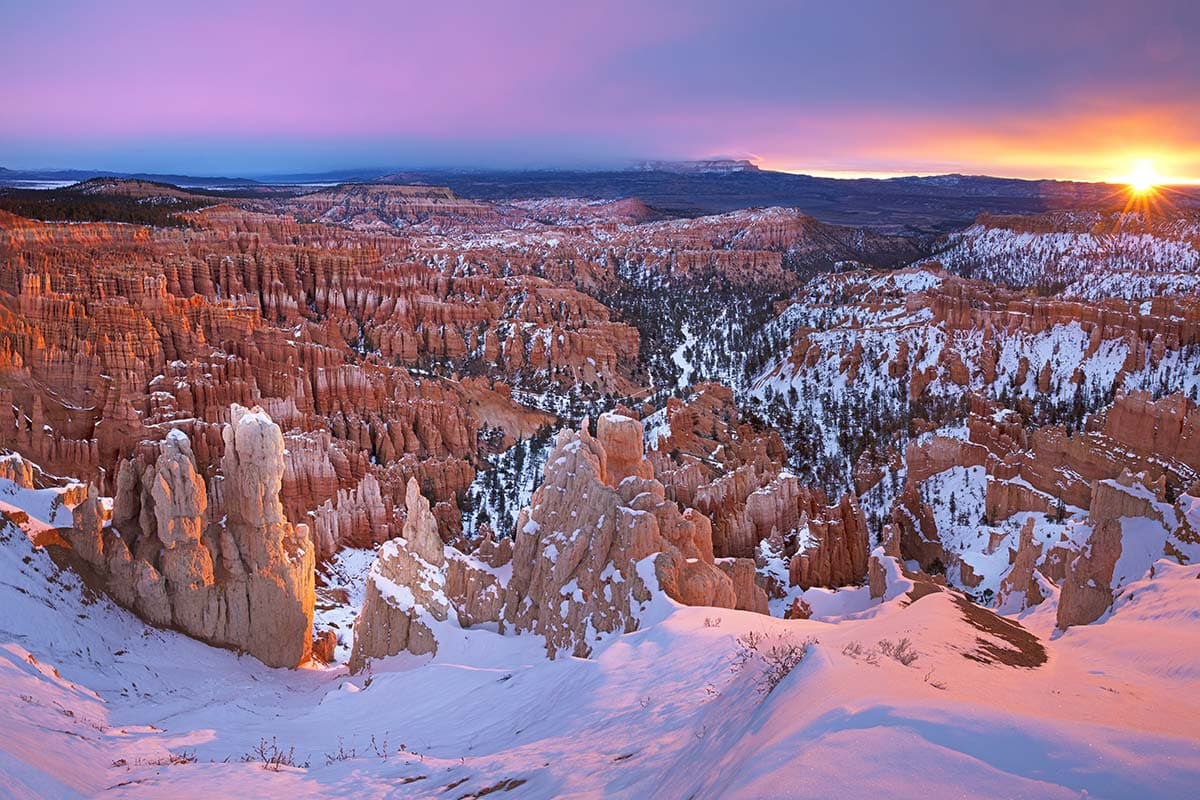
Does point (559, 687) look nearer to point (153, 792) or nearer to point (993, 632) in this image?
point (153, 792)

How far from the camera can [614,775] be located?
6.98 meters

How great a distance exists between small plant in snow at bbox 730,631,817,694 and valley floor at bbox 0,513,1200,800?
194 mm

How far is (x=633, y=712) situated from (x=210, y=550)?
12.6 m

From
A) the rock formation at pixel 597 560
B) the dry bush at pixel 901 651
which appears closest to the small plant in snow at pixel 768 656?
the dry bush at pixel 901 651

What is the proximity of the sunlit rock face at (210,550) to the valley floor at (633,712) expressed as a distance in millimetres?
648

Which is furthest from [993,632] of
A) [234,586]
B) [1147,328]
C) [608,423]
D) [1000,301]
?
[1000,301]

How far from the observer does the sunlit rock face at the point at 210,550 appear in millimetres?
16109

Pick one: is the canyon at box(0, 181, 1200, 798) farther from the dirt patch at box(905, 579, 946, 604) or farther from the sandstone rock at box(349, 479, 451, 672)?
the dirt patch at box(905, 579, 946, 604)

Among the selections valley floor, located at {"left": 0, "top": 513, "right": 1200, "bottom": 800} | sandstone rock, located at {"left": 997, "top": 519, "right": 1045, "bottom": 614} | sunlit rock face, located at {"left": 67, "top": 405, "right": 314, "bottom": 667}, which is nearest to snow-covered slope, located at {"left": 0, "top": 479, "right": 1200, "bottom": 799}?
valley floor, located at {"left": 0, "top": 513, "right": 1200, "bottom": 800}

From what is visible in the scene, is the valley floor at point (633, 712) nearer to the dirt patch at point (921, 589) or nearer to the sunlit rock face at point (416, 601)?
the dirt patch at point (921, 589)

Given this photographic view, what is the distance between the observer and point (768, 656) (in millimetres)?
8125

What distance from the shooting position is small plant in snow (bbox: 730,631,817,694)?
23.4 feet

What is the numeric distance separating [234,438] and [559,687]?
36.6 feet

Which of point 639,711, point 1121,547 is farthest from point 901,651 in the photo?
point 1121,547
